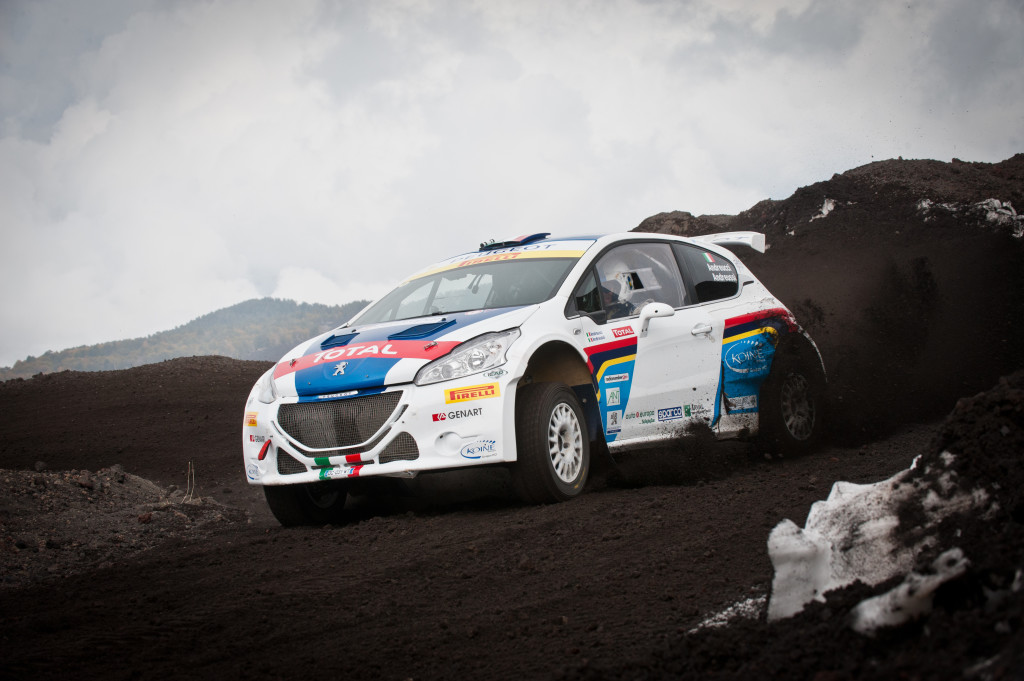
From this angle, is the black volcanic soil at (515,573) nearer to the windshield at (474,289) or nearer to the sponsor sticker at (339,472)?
the sponsor sticker at (339,472)

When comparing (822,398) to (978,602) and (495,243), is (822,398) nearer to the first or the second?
(495,243)

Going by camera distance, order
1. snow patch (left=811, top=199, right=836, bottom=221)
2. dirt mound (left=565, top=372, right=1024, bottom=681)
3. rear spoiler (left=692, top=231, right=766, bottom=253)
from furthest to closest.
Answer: snow patch (left=811, top=199, right=836, bottom=221)
rear spoiler (left=692, top=231, right=766, bottom=253)
dirt mound (left=565, top=372, right=1024, bottom=681)

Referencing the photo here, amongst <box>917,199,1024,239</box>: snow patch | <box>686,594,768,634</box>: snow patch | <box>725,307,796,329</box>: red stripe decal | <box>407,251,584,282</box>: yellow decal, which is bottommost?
<box>686,594,768,634</box>: snow patch

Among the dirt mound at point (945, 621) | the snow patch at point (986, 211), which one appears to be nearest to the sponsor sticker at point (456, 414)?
the dirt mound at point (945, 621)

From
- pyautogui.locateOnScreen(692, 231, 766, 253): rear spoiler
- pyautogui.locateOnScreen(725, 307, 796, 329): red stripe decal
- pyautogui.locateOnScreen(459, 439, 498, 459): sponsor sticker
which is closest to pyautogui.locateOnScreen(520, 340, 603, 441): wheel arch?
pyautogui.locateOnScreen(459, 439, 498, 459): sponsor sticker

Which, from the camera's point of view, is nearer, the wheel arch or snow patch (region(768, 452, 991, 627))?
snow patch (region(768, 452, 991, 627))

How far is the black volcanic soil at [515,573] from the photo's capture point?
2729 mm

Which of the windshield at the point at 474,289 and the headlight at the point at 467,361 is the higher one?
the windshield at the point at 474,289

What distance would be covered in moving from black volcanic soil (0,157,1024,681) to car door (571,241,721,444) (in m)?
0.31

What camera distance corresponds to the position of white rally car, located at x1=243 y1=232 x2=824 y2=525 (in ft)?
18.5

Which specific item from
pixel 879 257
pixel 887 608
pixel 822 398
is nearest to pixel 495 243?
pixel 822 398

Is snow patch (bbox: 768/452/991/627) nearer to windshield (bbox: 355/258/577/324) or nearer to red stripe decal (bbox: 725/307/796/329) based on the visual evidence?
windshield (bbox: 355/258/577/324)

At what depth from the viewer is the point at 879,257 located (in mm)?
19312

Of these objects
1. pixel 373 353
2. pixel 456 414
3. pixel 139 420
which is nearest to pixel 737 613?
pixel 456 414
